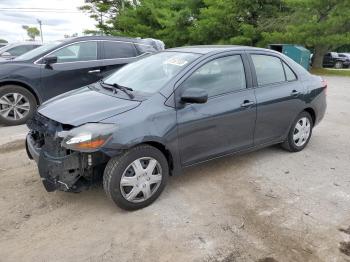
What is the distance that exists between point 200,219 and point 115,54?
510cm

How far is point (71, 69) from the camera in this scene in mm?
7148

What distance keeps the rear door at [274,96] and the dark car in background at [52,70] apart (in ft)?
9.27

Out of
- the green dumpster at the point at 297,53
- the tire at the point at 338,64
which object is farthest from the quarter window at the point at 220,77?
the tire at the point at 338,64

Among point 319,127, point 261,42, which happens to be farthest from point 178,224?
point 261,42

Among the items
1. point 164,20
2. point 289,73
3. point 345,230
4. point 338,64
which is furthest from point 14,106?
point 338,64

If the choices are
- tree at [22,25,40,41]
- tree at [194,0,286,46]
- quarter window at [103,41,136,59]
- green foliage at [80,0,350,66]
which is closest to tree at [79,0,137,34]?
green foliage at [80,0,350,66]

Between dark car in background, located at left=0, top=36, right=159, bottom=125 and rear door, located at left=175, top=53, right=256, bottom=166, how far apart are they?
2.91 metres

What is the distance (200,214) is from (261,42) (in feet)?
60.6

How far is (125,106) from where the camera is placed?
358cm

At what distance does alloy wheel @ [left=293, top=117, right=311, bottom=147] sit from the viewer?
17.2ft

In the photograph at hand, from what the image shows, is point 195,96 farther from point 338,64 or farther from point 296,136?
point 338,64

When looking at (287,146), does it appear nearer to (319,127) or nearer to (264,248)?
(319,127)

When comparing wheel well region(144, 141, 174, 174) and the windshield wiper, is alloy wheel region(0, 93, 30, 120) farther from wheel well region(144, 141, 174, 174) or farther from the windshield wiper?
wheel well region(144, 141, 174, 174)

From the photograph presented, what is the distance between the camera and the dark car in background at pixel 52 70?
6.70m
